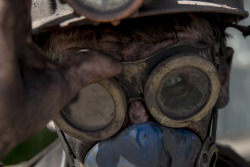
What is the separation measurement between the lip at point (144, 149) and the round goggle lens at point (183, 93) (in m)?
0.07

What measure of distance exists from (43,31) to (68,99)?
483 mm

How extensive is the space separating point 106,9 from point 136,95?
1.31 ft

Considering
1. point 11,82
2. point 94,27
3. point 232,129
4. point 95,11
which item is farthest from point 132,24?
point 232,129

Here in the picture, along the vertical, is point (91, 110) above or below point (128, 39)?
below

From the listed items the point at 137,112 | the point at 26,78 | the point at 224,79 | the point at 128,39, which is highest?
the point at 26,78

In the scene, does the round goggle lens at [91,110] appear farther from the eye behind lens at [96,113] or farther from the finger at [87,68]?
the finger at [87,68]

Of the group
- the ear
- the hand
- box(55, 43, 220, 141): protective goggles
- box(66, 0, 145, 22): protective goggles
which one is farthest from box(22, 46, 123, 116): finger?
the ear

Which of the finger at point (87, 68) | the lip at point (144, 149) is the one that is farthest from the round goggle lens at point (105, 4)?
the lip at point (144, 149)

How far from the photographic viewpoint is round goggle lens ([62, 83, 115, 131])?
1410 mm

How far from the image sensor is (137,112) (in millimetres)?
1418

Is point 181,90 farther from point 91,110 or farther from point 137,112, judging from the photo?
point 91,110

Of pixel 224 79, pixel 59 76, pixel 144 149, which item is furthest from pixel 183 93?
pixel 59 76

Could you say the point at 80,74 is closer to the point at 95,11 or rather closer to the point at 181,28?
the point at 95,11

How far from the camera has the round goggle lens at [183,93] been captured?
4.73 feet
